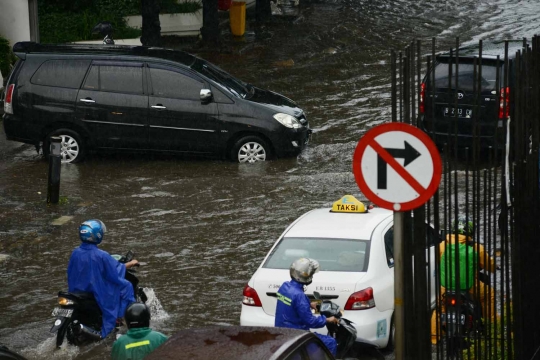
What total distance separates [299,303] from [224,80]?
916cm

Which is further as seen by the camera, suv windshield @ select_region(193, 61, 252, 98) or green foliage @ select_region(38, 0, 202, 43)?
green foliage @ select_region(38, 0, 202, 43)

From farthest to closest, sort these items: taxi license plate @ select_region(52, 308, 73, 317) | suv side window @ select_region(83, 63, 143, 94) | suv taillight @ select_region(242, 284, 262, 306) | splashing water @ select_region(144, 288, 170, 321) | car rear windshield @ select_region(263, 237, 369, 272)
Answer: suv side window @ select_region(83, 63, 143, 94), splashing water @ select_region(144, 288, 170, 321), taxi license plate @ select_region(52, 308, 73, 317), car rear windshield @ select_region(263, 237, 369, 272), suv taillight @ select_region(242, 284, 262, 306)

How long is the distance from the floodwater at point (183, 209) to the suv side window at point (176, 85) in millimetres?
1167

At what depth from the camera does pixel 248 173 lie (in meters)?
15.8

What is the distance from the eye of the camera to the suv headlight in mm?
16219

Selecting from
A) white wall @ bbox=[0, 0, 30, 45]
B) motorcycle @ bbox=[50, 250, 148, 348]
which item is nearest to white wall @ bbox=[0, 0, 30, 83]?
white wall @ bbox=[0, 0, 30, 45]

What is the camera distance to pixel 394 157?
245 inches

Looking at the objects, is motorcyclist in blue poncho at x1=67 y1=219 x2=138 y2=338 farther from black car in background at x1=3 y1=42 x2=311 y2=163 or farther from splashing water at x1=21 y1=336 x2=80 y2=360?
black car in background at x1=3 y1=42 x2=311 y2=163

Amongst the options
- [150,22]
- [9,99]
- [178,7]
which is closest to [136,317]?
[9,99]

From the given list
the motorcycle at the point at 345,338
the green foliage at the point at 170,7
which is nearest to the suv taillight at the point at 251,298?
the motorcycle at the point at 345,338

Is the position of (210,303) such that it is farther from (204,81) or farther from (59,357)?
(204,81)

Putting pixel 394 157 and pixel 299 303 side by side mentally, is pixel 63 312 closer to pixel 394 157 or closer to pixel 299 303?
pixel 299 303

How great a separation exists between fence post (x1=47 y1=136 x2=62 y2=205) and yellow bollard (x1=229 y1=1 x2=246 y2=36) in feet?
48.0

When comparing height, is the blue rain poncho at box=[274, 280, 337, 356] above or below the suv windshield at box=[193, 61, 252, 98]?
below
